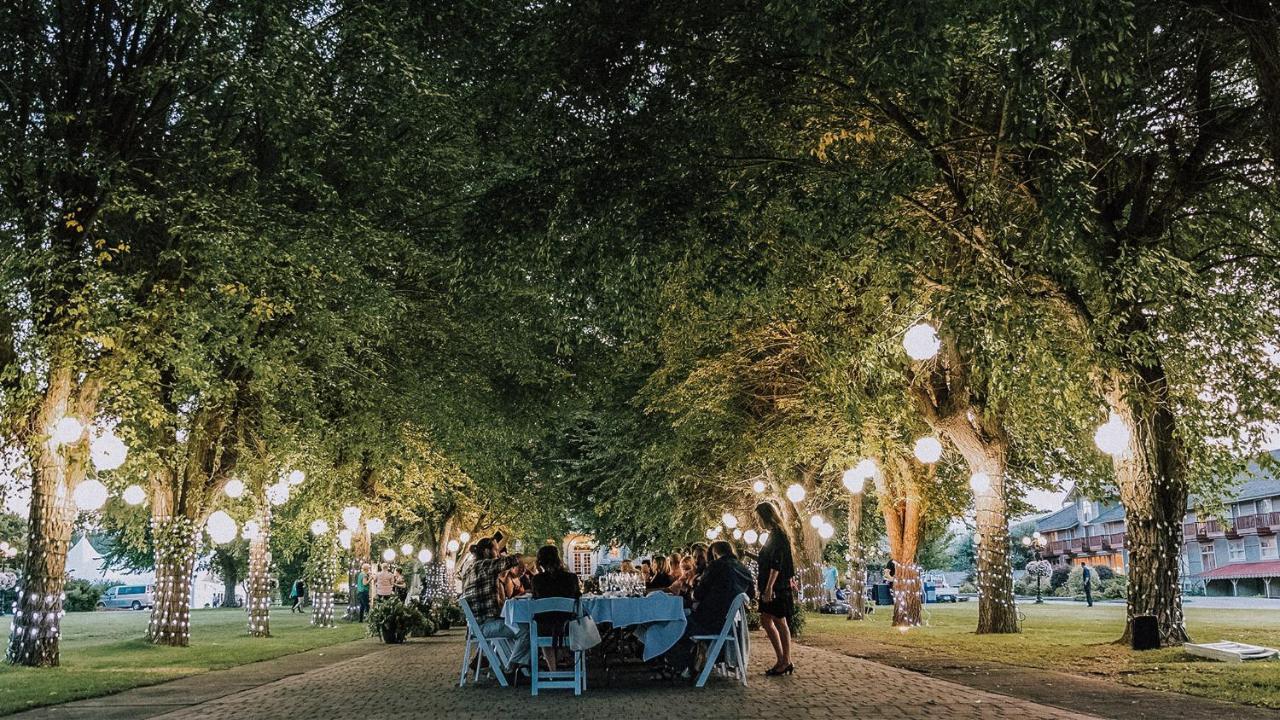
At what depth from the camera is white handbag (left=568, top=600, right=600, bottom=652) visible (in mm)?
11086

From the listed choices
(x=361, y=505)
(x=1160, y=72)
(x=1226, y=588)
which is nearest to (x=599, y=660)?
(x=1160, y=72)

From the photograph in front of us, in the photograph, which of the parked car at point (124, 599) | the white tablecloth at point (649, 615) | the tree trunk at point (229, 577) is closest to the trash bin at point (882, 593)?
the white tablecloth at point (649, 615)

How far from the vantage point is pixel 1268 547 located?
7019 centimetres

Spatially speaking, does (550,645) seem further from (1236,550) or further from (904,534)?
(1236,550)

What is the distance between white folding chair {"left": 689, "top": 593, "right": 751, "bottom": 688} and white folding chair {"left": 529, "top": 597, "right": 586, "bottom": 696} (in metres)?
1.43

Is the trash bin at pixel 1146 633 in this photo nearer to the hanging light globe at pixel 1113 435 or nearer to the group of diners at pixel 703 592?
the hanging light globe at pixel 1113 435

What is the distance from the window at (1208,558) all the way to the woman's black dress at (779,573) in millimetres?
77689

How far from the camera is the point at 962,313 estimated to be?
1163cm

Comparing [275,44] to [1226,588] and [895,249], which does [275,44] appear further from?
[1226,588]

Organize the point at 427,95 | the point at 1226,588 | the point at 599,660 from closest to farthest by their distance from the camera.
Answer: the point at 427,95 → the point at 599,660 → the point at 1226,588

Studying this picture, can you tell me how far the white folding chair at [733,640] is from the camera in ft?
37.7

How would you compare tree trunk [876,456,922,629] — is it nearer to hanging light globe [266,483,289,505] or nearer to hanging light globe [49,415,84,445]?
hanging light globe [266,483,289,505]

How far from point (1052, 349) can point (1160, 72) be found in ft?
14.1

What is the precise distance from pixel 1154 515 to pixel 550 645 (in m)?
8.15
